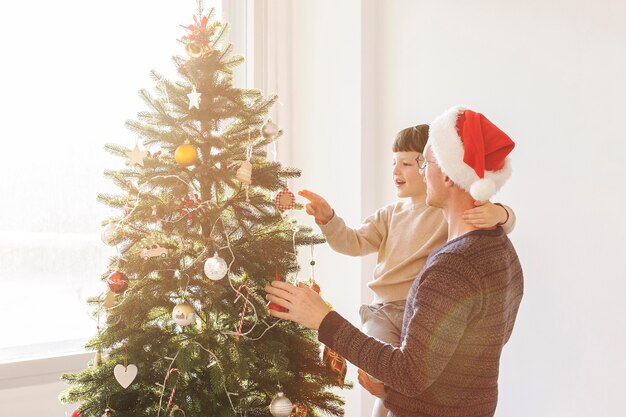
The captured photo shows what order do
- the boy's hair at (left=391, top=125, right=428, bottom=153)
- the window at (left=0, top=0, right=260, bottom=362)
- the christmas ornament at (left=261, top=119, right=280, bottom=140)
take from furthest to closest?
the window at (left=0, top=0, right=260, bottom=362)
the boy's hair at (left=391, top=125, right=428, bottom=153)
the christmas ornament at (left=261, top=119, right=280, bottom=140)

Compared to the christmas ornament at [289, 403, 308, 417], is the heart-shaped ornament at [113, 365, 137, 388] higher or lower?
higher

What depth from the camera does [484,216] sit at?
5.00ft

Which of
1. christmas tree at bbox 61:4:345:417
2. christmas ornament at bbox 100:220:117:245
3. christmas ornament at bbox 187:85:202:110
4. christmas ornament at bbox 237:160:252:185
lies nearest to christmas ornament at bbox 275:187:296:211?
christmas tree at bbox 61:4:345:417

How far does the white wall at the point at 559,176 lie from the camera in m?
2.19

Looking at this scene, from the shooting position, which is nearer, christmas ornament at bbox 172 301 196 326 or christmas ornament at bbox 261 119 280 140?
christmas ornament at bbox 172 301 196 326

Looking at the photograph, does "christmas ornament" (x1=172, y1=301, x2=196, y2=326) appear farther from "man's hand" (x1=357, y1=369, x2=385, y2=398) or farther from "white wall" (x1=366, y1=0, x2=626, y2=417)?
"white wall" (x1=366, y1=0, x2=626, y2=417)

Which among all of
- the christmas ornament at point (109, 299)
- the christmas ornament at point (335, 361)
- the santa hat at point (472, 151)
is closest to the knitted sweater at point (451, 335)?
the santa hat at point (472, 151)

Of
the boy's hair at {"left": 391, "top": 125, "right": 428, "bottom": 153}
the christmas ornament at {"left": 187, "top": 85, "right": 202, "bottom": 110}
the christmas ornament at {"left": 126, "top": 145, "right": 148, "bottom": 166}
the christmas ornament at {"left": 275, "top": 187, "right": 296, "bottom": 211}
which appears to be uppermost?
the christmas ornament at {"left": 187, "top": 85, "right": 202, "bottom": 110}

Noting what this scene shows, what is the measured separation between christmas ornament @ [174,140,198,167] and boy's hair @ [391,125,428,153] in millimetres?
719

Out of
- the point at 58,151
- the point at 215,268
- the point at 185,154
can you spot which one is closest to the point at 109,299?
the point at 215,268

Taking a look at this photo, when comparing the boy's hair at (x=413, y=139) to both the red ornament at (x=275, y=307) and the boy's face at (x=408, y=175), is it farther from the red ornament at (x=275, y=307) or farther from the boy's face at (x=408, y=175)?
the red ornament at (x=275, y=307)

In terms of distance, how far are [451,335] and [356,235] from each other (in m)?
0.85

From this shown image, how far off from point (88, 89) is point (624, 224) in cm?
215

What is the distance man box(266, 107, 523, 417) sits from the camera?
143 centimetres
